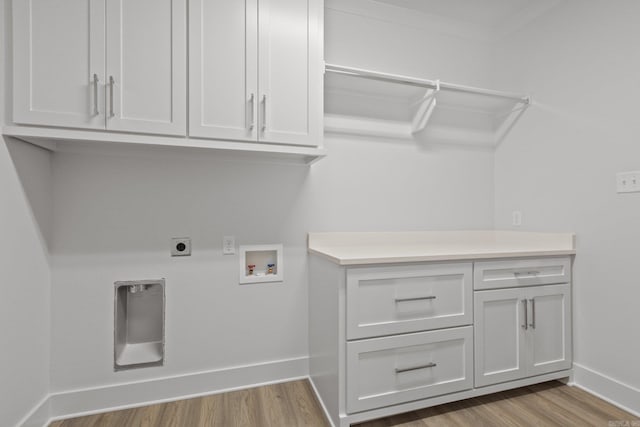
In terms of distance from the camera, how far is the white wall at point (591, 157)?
165 cm

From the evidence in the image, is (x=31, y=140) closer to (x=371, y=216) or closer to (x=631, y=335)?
(x=371, y=216)

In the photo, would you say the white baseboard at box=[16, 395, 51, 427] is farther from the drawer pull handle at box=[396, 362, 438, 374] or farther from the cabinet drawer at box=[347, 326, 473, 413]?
the drawer pull handle at box=[396, 362, 438, 374]

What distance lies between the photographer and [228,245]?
1.87 meters

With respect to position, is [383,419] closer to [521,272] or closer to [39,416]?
[521,272]

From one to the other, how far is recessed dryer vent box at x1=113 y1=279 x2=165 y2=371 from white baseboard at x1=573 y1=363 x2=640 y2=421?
2502 millimetres

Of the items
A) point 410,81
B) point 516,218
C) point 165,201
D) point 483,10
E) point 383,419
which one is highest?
point 483,10

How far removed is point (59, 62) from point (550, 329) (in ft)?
9.48

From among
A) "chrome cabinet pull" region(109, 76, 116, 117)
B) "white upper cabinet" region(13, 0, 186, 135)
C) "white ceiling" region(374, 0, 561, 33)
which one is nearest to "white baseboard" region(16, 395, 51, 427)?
"white upper cabinet" region(13, 0, 186, 135)

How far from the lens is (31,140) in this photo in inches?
54.6

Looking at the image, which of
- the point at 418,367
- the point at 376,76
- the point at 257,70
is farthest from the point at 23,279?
the point at 376,76

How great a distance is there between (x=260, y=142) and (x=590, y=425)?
2169 mm

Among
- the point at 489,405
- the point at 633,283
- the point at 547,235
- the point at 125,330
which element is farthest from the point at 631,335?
the point at 125,330

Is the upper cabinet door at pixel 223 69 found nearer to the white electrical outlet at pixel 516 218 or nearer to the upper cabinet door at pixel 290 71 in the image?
the upper cabinet door at pixel 290 71

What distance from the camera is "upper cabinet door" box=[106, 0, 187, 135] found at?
135cm
